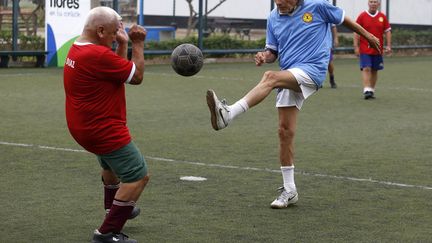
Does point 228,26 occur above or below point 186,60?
below

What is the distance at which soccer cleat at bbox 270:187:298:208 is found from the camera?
9477 mm

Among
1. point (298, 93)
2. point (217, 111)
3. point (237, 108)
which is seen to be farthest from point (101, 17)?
point (298, 93)

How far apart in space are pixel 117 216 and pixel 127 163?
0.41 m

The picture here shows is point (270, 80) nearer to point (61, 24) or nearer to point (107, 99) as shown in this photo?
point (107, 99)

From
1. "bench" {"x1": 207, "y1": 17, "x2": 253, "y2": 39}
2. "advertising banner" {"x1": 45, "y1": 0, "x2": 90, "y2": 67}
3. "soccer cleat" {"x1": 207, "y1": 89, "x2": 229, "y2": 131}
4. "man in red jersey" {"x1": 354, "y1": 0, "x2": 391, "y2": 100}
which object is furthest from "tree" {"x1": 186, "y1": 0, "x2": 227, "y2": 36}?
"soccer cleat" {"x1": 207, "y1": 89, "x2": 229, "y2": 131}

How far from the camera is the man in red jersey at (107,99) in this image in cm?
747

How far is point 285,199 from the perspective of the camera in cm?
952

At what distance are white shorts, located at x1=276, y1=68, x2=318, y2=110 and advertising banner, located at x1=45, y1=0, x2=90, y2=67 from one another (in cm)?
1634

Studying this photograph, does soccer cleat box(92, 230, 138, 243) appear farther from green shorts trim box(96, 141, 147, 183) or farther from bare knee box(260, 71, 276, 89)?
bare knee box(260, 71, 276, 89)

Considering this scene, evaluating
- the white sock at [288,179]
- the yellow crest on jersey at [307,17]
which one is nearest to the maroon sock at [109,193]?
the white sock at [288,179]

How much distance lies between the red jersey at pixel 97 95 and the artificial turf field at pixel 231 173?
0.94 m

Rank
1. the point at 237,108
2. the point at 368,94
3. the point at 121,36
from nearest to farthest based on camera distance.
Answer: the point at 121,36 < the point at 237,108 < the point at 368,94

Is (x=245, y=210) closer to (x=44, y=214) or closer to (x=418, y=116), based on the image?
(x=44, y=214)

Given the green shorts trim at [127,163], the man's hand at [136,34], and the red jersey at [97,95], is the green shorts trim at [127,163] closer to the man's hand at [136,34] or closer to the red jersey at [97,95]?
the red jersey at [97,95]
